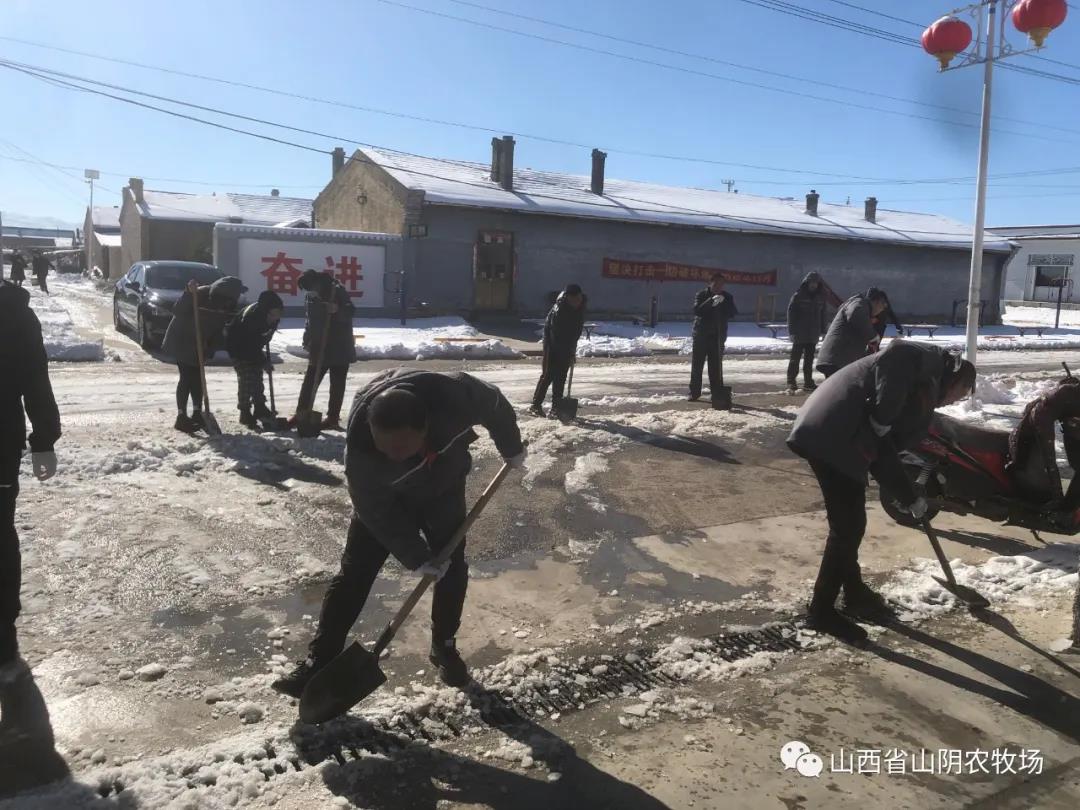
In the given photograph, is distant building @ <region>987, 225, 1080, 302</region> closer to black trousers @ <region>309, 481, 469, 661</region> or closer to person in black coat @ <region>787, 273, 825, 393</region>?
person in black coat @ <region>787, 273, 825, 393</region>

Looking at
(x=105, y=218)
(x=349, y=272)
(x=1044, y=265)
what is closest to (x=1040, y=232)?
(x=1044, y=265)

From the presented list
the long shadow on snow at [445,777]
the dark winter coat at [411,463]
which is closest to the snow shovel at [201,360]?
the dark winter coat at [411,463]

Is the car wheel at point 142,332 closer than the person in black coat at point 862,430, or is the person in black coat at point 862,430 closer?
the person in black coat at point 862,430

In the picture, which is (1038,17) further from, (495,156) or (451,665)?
(495,156)

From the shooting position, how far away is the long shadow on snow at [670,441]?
807 centimetres

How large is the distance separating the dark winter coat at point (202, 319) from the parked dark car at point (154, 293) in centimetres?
686

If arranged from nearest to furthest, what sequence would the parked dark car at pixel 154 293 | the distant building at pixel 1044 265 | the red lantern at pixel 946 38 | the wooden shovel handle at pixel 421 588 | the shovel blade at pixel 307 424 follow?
the wooden shovel handle at pixel 421 588 < the shovel blade at pixel 307 424 < the red lantern at pixel 946 38 < the parked dark car at pixel 154 293 < the distant building at pixel 1044 265

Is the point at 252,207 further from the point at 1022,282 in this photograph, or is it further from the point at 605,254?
the point at 1022,282

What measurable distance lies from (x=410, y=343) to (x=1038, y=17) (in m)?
11.0

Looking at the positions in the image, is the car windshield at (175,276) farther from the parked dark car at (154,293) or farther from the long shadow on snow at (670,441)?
the long shadow on snow at (670,441)

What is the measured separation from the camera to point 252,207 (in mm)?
A: 41531

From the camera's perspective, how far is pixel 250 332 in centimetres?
792

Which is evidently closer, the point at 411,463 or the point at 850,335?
the point at 411,463

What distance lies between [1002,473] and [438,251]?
17.7 metres
